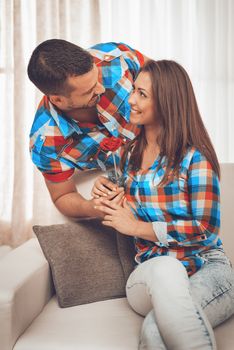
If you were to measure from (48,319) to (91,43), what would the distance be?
241 cm

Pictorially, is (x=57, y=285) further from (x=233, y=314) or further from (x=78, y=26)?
(x=78, y=26)

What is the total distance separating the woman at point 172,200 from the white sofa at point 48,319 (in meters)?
0.08

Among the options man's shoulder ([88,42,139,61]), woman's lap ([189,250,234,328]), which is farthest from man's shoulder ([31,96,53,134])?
woman's lap ([189,250,234,328])

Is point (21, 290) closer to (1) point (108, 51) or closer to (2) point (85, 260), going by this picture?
(2) point (85, 260)

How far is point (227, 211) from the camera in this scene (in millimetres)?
1856

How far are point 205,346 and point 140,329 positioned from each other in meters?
0.29

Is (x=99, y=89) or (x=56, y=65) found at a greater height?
(x=56, y=65)

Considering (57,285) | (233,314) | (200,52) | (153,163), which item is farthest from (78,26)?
(233,314)

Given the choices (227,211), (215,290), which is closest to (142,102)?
(227,211)

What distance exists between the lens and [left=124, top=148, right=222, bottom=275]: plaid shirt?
1555 millimetres

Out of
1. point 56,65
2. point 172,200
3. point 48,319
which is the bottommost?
point 48,319

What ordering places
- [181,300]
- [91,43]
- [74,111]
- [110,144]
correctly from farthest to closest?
1. [91,43]
2. [74,111]
3. [110,144]
4. [181,300]

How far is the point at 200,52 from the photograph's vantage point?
339 centimetres

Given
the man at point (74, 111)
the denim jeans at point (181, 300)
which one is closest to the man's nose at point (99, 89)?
the man at point (74, 111)
